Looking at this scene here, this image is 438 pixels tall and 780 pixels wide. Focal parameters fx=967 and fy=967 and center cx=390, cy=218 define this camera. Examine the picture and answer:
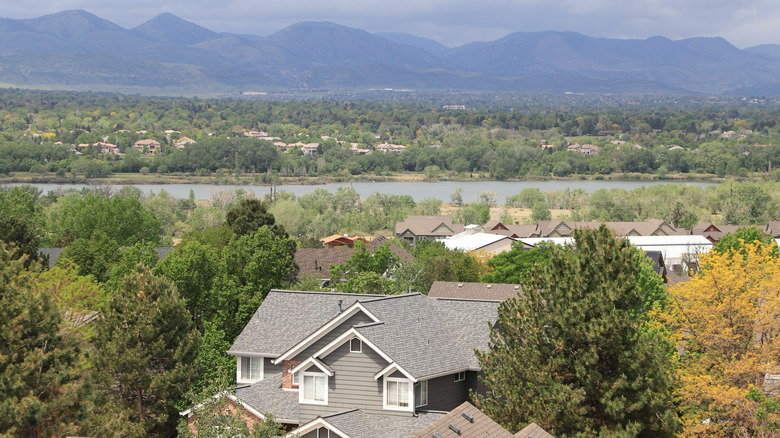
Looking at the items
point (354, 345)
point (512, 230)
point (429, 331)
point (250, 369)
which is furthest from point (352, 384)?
point (512, 230)

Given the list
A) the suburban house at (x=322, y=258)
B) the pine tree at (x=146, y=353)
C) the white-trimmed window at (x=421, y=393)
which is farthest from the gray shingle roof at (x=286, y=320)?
the suburban house at (x=322, y=258)

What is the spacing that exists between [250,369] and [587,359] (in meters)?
9.02

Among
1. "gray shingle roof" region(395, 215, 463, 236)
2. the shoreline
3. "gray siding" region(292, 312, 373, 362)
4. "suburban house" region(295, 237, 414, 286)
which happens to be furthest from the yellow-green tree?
the shoreline

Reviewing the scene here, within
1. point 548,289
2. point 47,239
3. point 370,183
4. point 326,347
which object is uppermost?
point 548,289

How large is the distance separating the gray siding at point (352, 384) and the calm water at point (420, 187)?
95311mm

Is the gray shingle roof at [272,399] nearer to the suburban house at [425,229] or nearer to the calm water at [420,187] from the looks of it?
the suburban house at [425,229]

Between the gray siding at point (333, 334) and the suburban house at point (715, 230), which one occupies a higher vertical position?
the gray siding at point (333, 334)

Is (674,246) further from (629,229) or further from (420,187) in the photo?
(420,187)

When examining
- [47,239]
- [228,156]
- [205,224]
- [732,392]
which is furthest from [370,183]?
[732,392]

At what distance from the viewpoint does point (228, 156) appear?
170m

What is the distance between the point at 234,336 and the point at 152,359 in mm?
5775

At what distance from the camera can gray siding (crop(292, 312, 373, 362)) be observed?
21.6 meters

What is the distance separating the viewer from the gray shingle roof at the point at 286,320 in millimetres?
23531

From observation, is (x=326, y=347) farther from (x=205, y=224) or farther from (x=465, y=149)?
(x=465, y=149)
